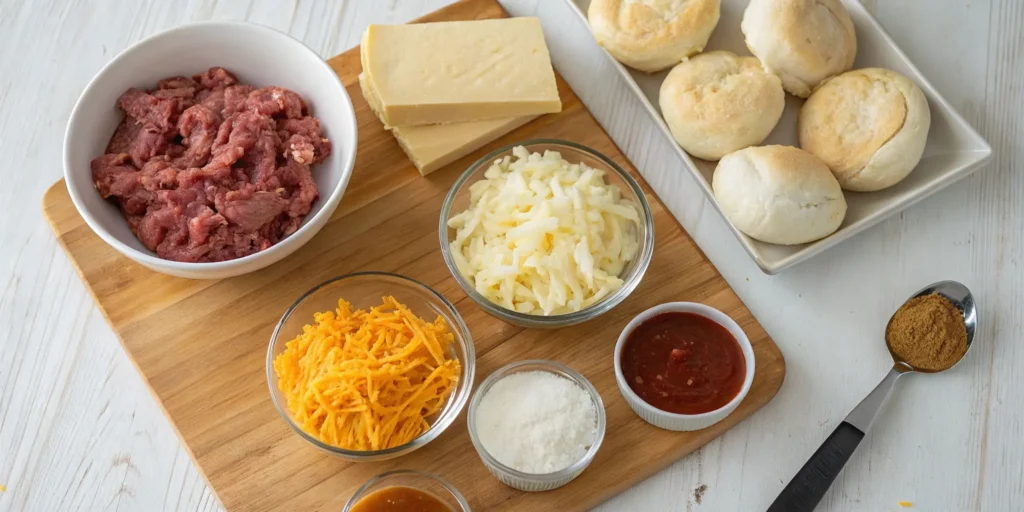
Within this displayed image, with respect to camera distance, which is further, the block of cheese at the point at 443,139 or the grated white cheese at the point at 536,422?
the block of cheese at the point at 443,139

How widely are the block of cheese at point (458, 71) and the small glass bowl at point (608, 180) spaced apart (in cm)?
18

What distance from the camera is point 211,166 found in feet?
9.07

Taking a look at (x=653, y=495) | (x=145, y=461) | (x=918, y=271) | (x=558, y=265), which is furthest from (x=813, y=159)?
→ (x=145, y=461)

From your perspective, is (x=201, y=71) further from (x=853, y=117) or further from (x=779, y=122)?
(x=853, y=117)

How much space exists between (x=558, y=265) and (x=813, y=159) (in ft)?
2.98

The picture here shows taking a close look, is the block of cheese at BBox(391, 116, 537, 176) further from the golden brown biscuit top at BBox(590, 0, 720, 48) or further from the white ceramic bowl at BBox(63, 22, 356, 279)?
the golden brown biscuit top at BBox(590, 0, 720, 48)

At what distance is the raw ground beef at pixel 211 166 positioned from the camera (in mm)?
2729

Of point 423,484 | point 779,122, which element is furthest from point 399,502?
point 779,122

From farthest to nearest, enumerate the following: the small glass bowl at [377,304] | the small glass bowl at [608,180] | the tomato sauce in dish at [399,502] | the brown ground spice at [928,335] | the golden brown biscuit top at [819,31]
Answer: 1. the golden brown biscuit top at [819,31]
2. the brown ground spice at [928,335]
3. the small glass bowl at [608,180]
4. the small glass bowl at [377,304]
5. the tomato sauce in dish at [399,502]

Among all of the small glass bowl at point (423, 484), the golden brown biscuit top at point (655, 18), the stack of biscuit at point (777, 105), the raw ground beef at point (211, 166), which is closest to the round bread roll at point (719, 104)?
the stack of biscuit at point (777, 105)

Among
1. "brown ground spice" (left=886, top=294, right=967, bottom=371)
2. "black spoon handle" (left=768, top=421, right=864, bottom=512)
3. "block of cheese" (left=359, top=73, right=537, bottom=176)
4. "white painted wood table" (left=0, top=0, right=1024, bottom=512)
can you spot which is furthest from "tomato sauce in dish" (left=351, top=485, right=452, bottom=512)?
"brown ground spice" (left=886, top=294, right=967, bottom=371)

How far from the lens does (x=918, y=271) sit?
3.13m

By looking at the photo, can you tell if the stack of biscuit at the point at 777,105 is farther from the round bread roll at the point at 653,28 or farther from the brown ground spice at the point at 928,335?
the brown ground spice at the point at 928,335

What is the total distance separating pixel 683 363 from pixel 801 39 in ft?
3.85
